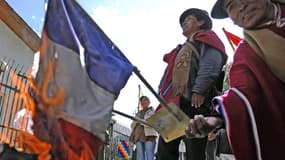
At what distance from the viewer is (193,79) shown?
2816mm

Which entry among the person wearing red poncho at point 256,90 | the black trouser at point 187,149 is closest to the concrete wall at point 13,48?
the black trouser at point 187,149

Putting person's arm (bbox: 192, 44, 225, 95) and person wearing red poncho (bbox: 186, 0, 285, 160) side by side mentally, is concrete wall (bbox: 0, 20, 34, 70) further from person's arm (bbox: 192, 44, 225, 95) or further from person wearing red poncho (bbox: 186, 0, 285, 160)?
person wearing red poncho (bbox: 186, 0, 285, 160)

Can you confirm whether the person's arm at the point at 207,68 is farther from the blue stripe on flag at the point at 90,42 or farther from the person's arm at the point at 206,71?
the blue stripe on flag at the point at 90,42

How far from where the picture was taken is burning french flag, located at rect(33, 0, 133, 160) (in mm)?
2080

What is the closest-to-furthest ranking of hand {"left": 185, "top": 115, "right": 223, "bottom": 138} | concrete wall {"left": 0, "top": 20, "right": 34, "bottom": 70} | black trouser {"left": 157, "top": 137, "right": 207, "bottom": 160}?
hand {"left": 185, "top": 115, "right": 223, "bottom": 138} → black trouser {"left": 157, "top": 137, "right": 207, "bottom": 160} → concrete wall {"left": 0, "top": 20, "right": 34, "bottom": 70}

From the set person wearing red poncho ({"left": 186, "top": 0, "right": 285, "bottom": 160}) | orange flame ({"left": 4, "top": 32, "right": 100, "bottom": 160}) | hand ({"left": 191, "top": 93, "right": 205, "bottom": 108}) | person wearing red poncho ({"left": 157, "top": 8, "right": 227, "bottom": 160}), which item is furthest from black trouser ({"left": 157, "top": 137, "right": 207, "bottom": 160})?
person wearing red poncho ({"left": 186, "top": 0, "right": 285, "bottom": 160})

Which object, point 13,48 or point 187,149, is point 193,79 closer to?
point 187,149

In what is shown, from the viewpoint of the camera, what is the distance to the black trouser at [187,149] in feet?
8.57

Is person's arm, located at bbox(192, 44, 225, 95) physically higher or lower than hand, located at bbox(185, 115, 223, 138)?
higher

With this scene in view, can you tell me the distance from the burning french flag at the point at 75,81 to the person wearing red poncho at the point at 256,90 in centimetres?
73

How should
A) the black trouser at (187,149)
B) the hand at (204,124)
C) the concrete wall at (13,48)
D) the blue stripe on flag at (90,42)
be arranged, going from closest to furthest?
the hand at (204,124) → the blue stripe on flag at (90,42) → the black trouser at (187,149) → the concrete wall at (13,48)

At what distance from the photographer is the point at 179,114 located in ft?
6.80

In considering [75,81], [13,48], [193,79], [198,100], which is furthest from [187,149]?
[13,48]

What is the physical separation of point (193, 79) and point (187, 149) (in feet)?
1.66
